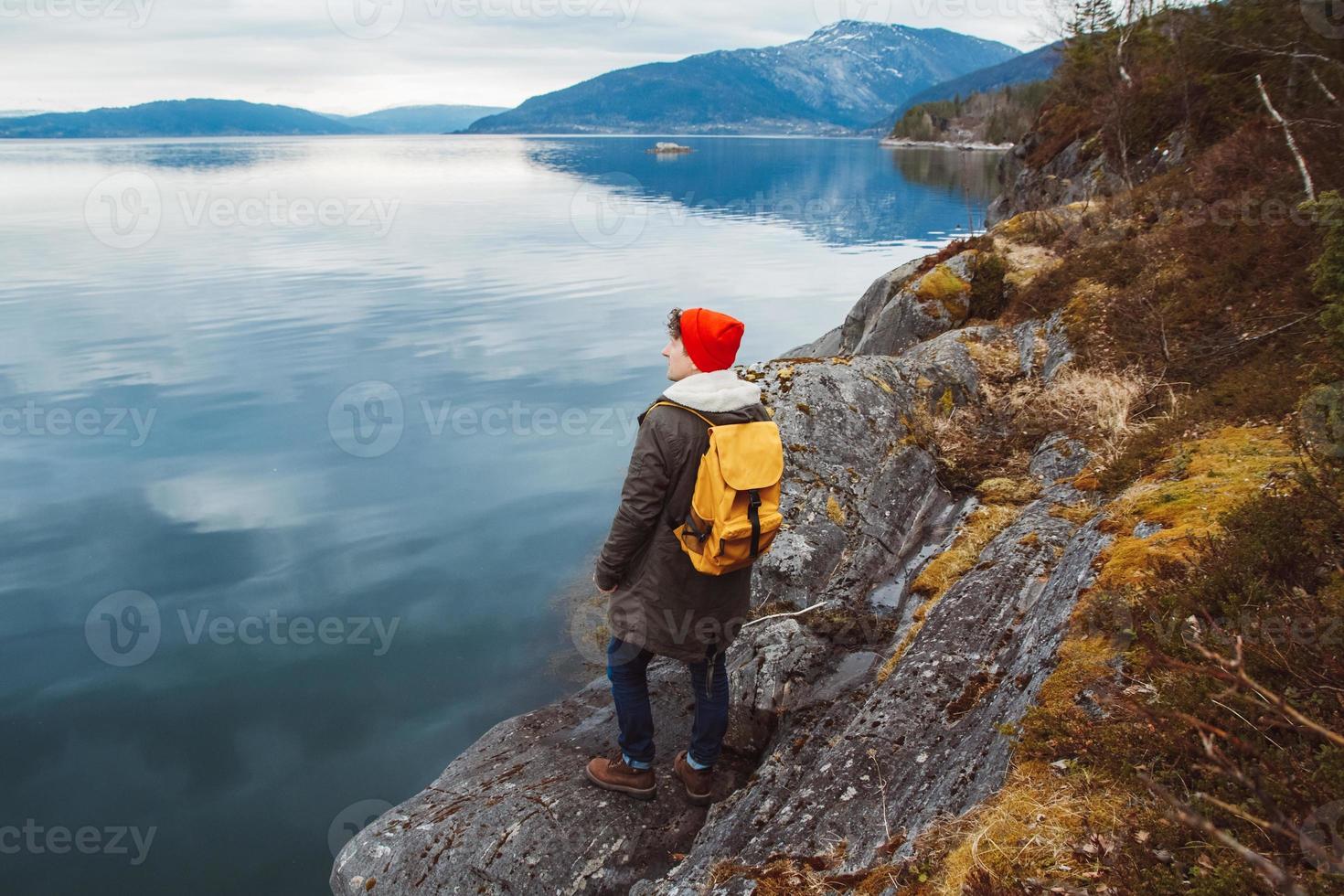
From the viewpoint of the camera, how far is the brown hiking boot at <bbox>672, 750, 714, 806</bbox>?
5.90 m

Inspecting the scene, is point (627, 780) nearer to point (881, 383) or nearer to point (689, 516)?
point (689, 516)

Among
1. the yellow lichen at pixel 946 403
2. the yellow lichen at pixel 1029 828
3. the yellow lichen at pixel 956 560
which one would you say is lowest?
the yellow lichen at pixel 956 560

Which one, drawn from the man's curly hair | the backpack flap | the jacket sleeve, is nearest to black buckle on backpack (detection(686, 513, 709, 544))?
the jacket sleeve

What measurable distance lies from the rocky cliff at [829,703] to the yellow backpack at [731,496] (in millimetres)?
1636

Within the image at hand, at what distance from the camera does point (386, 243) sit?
52406 mm

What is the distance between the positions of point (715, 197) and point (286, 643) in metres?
78.3

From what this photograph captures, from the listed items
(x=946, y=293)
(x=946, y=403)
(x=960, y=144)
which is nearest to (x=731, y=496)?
(x=946, y=403)

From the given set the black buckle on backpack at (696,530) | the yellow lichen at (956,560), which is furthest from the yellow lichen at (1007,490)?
the black buckle on backpack at (696,530)

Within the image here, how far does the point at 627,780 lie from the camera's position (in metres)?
6.02

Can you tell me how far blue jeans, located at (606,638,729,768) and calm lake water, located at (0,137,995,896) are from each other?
500 centimetres

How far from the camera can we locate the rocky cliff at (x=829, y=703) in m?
4.69

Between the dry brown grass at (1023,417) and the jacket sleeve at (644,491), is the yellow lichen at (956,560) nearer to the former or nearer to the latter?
the dry brown grass at (1023,417)

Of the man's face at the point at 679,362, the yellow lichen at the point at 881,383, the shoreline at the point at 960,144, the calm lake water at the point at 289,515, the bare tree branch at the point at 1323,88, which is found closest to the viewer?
the man's face at the point at 679,362

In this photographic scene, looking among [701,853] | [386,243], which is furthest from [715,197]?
[701,853]
